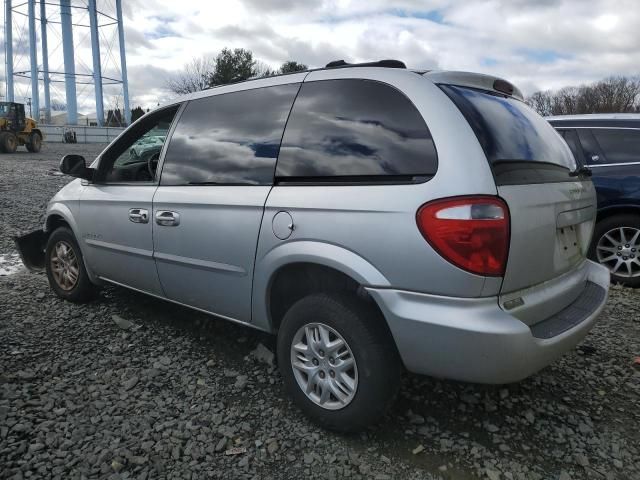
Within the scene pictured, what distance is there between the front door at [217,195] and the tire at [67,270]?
4.05 ft

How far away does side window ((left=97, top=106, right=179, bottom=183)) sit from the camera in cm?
358

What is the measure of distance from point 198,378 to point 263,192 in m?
1.26

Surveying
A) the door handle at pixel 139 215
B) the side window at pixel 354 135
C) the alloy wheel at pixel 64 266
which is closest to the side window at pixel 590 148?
the side window at pixel 354 135

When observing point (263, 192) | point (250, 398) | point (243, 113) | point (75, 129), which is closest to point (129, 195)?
point (243, 113)

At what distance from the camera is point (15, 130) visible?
22.7 meters

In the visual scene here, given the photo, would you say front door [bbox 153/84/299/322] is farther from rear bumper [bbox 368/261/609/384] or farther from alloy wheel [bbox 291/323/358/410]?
rear bumper [bbox 368/261/609/384]

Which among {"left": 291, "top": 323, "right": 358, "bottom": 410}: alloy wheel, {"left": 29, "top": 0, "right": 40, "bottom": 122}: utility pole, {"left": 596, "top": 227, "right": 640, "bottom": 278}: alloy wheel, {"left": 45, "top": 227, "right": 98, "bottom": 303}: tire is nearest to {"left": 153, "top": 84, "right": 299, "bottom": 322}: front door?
{"left": 291, "top": 323, "right": 358, "bottom": 410}: alloy wheel

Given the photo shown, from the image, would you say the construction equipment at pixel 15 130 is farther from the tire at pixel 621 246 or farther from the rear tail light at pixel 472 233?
the rear tail light at pixel 472 233

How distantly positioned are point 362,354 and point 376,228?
1.92ft

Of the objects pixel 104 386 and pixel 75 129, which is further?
pixel 75 129

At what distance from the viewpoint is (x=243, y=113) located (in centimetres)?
297

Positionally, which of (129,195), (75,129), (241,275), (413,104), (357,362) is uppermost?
(75,129)

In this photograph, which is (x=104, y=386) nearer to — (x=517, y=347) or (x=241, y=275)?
(x=241, y=275)

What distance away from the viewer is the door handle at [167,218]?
3.08 meters
